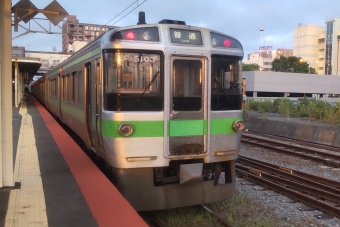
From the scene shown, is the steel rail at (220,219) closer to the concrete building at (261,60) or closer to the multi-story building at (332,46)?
the multi-story building at (332,46)

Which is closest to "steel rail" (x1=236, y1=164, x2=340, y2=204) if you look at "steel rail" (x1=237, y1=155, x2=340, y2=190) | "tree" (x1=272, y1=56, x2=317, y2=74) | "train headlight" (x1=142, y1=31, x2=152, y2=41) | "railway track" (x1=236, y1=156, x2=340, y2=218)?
"railway track" (x1=236, y1=156, x2=340, y2=218)

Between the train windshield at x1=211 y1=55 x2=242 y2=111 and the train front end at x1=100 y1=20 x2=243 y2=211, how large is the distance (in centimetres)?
2

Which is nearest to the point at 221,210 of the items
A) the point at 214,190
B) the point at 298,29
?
the point at 214,190

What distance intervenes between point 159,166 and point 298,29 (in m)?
96.9

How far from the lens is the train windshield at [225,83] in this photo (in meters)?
5.92

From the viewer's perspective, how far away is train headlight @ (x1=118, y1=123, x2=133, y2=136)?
5.36 m

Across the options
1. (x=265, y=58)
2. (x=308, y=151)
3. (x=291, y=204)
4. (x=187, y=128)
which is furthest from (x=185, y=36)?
(x=265, y=58)

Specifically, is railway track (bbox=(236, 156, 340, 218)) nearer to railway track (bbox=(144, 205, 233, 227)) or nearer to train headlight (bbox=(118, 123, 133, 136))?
railway track (bbox=(144, 205, 233, 227))

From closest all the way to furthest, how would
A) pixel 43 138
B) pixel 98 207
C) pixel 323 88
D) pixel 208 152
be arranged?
pixel 98 207, pixel 208 152, pixel 43 138, pixel 323 88

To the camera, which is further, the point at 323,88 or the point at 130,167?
the point at 323,88

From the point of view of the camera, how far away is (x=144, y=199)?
5598 mm

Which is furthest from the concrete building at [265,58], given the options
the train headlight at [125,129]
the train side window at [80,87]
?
the train headlight at [125,129]

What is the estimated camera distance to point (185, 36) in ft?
18.9

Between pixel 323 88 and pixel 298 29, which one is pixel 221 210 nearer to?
pixel 323 88
